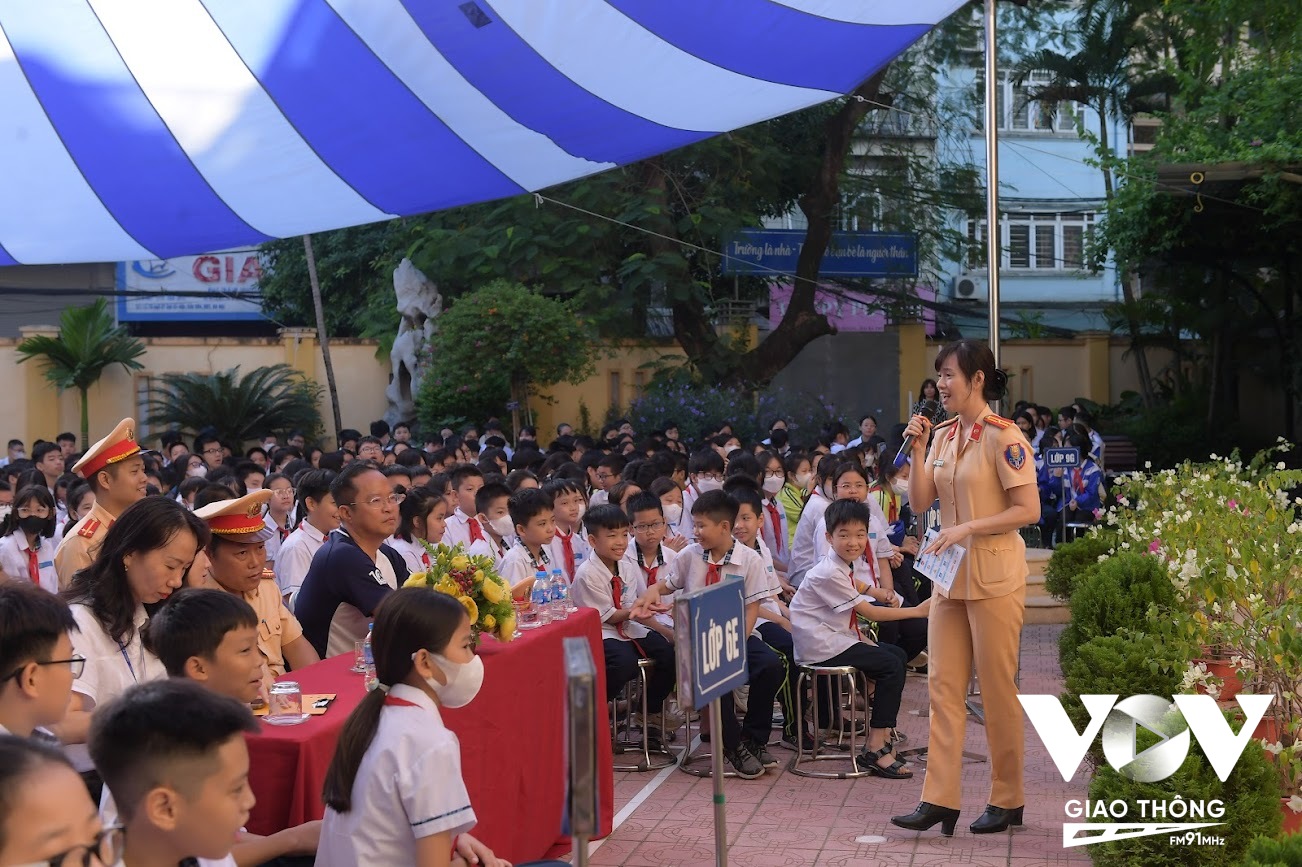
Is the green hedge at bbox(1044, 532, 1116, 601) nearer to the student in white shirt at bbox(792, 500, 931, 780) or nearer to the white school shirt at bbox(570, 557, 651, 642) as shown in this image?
the student in white shirt at bbox(792, 500, 931, 780)

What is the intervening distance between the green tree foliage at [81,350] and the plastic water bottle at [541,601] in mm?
14883

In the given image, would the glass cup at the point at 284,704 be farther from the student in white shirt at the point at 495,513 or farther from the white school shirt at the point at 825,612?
the student in white shirt at the point at 495,513


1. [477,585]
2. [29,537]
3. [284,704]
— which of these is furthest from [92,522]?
[29,537]

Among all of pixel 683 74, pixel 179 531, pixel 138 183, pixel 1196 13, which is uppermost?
pixel 1196 13

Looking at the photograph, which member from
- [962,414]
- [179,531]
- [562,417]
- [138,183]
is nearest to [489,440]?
[562,417]

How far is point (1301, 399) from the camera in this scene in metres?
19.4

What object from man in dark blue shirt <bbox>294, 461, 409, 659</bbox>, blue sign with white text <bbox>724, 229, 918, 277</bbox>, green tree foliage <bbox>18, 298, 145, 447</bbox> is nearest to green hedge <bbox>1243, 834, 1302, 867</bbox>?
man in dark blue shirt <bbox>294, 461, 409, 659</bbox>

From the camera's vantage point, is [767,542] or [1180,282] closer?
[767,542]

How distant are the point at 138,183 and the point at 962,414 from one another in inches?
156

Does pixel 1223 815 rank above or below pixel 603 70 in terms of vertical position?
below

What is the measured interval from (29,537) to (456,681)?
16.5ft

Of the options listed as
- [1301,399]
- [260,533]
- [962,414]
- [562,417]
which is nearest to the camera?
[260,533]

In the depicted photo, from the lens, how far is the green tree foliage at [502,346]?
17.4m

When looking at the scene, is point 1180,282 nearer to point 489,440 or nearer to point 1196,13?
point 1196,13
